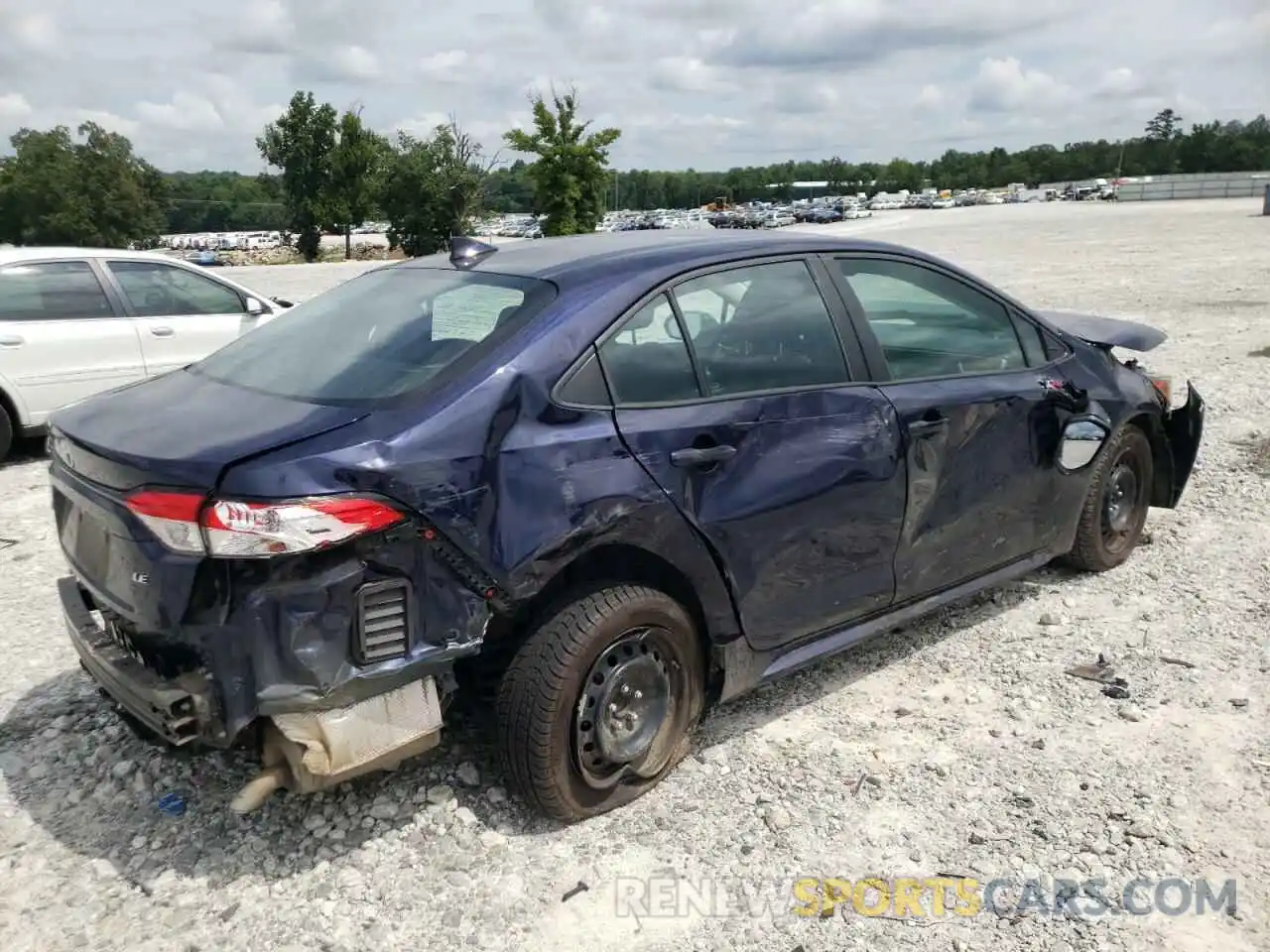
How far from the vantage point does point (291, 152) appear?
157 feet

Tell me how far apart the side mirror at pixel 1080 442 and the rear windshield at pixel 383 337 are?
8.09 feet

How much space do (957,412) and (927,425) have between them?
0.69 ft

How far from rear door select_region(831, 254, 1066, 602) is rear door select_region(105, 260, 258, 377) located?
5.89 m

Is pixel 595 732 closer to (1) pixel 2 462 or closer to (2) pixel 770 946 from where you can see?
(2) pixel 770 946

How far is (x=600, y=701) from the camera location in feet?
9.58

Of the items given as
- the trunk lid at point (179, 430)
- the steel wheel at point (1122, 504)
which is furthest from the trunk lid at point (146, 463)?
the steel wheel at point (1122, 504)

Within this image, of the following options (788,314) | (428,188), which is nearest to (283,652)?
(788,314)

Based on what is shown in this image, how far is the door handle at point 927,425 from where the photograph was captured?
358cm

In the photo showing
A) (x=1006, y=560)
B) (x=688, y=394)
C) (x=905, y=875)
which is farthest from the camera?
(x=1006, y=560)

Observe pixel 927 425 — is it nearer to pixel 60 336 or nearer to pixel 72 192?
pixel 60 336

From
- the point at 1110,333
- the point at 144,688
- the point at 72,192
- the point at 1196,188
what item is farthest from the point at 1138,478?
the point at 1196,188

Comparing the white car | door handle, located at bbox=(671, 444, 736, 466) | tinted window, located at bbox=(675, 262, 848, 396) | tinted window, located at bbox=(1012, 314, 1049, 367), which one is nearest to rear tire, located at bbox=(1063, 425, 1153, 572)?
tinted window, located at bbox=(1012, 314, 1049, 367)

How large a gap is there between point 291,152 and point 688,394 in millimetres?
50406

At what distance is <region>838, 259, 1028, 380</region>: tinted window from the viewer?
3707 mm
